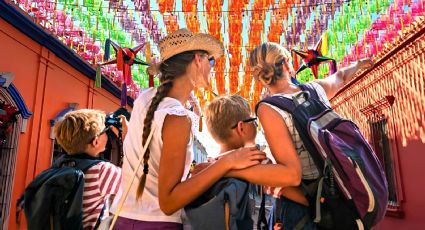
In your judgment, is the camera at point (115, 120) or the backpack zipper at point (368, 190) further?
the camera at point (115, 120)

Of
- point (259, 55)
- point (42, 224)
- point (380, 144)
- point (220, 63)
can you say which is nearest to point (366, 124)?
point (380, 144)

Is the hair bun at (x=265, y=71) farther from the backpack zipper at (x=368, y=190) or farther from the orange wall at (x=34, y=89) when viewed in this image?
the orange wall at (x=34, y=89)

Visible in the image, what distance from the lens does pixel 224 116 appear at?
1.65 metres

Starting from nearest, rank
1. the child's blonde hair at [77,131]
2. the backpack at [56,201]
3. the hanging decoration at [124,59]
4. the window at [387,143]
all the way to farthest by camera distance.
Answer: the backpack at [56,201]
the child's blonde hair at [77,131]
the window at [387,143]
the hanging decoration at [124,59]

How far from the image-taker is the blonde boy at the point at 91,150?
6.77ft

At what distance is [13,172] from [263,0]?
6733 mm

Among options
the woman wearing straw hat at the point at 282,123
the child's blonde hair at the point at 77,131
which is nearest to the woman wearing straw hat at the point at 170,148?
the woman wearing straw hat at the point at 282,123

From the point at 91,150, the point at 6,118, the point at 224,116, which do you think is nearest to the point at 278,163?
the point at 224,116

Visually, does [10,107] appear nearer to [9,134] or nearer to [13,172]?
[9,134]

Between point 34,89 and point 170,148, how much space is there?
7967 millimetres

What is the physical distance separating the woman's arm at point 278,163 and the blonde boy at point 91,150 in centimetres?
117

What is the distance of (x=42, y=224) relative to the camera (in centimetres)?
185

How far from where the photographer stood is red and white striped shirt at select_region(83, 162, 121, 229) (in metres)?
2.04

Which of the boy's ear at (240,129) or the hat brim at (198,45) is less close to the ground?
the hat brim at (198,45)
